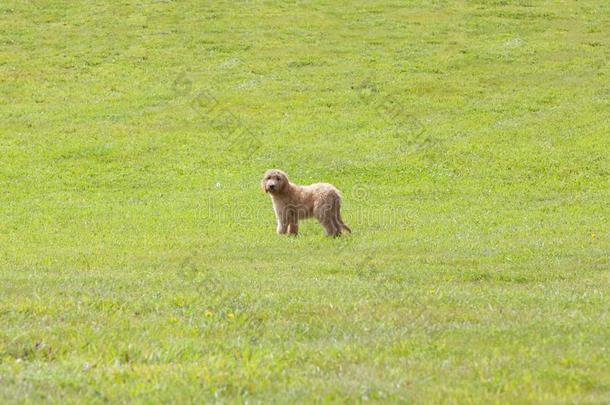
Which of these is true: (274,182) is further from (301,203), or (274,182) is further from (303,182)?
(303,182)

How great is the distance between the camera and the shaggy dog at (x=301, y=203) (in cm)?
2105

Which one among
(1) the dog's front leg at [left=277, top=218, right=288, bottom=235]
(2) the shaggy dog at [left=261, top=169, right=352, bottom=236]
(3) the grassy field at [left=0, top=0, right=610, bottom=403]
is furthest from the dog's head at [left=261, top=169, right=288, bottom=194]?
(3) the grassy field at [left=0, top=0, right=610, bottom=403]

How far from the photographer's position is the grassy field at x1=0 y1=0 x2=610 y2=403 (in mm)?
8523

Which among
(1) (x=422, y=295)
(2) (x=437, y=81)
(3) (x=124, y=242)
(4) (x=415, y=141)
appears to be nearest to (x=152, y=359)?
(1) (x=422, y=295)

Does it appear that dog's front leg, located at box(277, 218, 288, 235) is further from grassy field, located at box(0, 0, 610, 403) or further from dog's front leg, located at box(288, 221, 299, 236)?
grassy field, located at box(0, 0, 610, 403)

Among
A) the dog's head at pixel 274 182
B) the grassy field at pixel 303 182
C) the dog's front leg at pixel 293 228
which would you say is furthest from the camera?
the dog's front leg at pixel 293 228

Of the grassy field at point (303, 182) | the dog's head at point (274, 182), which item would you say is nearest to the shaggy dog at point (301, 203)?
the dog's head at point (274, 182)

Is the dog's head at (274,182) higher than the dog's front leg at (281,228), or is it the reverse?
the dog's head at (274,182)

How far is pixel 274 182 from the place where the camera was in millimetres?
21438

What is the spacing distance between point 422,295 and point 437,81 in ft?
105

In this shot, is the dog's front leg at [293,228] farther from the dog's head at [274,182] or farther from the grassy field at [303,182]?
the dog's head at [274,182]

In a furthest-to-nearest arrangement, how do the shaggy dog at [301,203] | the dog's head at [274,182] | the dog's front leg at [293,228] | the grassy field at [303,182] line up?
the dog's front leg at [293,228], the dog's head at [274,182], the shaggy dog at [301,203], the grassy field at [303,182]

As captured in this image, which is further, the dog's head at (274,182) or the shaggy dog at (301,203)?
the dog's head at (274,182)

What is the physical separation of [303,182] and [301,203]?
8.07m
